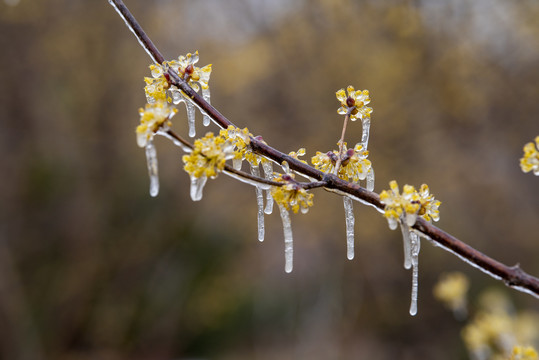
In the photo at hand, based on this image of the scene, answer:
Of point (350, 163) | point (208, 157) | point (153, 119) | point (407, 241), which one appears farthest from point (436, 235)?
point (153, 119)

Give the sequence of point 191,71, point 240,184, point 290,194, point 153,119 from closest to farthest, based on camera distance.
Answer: point 153,119
point 290,194
point 191,71
point 240,184

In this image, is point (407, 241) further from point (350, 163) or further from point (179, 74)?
point (179, 74)

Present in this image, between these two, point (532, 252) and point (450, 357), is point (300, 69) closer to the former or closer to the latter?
point (532, 252)

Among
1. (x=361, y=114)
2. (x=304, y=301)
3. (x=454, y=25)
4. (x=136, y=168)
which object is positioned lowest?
(x=361, y=114)

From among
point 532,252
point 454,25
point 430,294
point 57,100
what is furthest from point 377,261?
point 57,100

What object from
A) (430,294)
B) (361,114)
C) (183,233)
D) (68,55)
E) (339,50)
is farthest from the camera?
(430,294)

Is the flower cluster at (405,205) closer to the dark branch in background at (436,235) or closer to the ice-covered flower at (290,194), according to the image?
the dark branch in background at (436,235)

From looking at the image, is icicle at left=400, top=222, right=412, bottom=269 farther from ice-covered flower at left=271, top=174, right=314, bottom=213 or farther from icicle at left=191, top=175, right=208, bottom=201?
icicle at left=191, top=175, right=208, bottom=201
